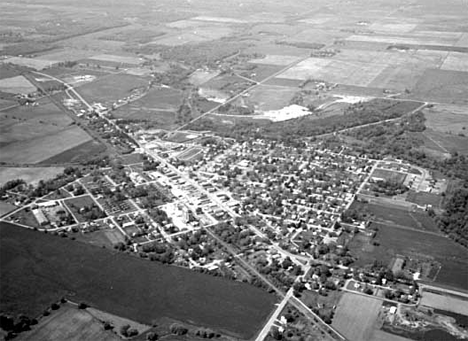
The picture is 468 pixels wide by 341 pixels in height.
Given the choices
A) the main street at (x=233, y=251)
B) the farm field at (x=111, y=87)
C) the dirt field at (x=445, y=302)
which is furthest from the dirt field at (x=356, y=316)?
the farm field at (x=111, y=87)

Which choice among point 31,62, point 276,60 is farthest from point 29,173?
point 276,60

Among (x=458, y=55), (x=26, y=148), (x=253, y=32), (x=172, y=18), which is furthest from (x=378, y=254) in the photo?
(x=172, y=18)

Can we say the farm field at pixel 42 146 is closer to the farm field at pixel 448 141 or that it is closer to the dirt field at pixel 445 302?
the farm field at pixel 448 141

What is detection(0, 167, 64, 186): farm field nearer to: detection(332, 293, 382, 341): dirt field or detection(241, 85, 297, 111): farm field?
detection(241, 85, 297, 111): farm field

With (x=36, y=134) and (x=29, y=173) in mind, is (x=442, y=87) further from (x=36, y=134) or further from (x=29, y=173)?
(x=29, y=173)

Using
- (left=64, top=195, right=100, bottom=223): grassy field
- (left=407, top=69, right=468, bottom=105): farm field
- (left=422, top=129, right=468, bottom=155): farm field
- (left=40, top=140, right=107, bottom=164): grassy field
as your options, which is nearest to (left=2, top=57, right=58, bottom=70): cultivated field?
(left=40, top=140, right=107, bottom=164): grassy field

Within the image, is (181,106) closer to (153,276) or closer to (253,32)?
(153,276)
